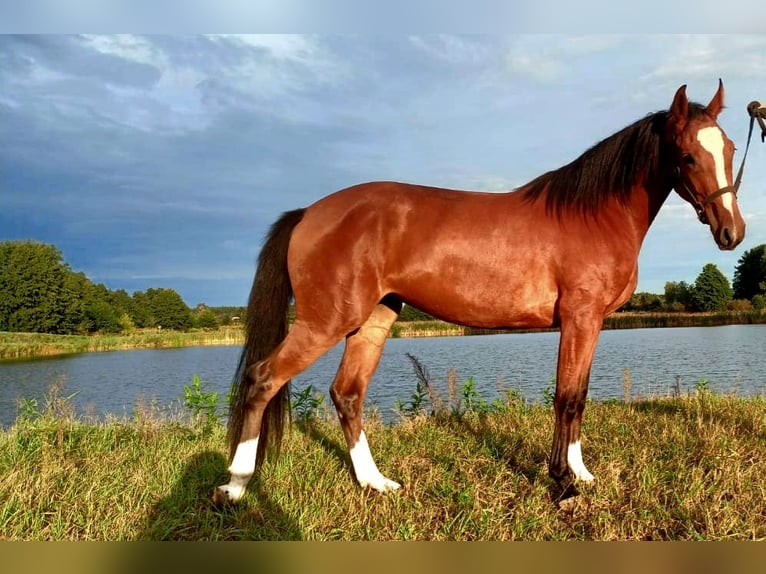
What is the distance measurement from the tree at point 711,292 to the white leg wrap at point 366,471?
1028 inches

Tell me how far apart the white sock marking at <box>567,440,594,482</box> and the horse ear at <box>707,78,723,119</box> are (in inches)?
83.3

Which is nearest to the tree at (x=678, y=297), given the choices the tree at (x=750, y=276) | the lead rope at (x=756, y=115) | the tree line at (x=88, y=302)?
the tree line at (x=88, y=302)

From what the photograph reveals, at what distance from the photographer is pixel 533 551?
4.14 ft

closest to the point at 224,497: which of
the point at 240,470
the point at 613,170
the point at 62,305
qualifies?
the point at 240,470

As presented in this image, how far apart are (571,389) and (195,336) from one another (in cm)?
2200

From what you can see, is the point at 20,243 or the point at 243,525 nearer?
the point at 243,525

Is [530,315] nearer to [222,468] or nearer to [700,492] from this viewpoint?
[700,492]

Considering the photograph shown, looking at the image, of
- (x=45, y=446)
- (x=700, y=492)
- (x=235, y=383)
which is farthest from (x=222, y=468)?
(x=700, y=492)

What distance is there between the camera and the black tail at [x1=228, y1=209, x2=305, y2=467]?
3.07 m

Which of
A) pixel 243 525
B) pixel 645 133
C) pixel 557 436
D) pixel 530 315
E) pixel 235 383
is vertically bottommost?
pixel 243 525

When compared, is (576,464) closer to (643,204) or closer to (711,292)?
(643,204)

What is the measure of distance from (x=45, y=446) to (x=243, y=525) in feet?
7.96

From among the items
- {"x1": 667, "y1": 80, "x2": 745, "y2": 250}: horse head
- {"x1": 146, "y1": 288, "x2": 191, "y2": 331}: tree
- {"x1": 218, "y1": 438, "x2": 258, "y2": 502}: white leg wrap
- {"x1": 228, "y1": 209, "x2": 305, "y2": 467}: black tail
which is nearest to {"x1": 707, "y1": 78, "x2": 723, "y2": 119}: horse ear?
{"x1": 667, "y1": 80, "x2": 745, "y2": 250}: horse head

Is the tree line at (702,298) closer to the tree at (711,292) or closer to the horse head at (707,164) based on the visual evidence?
the tree at (711,292)
